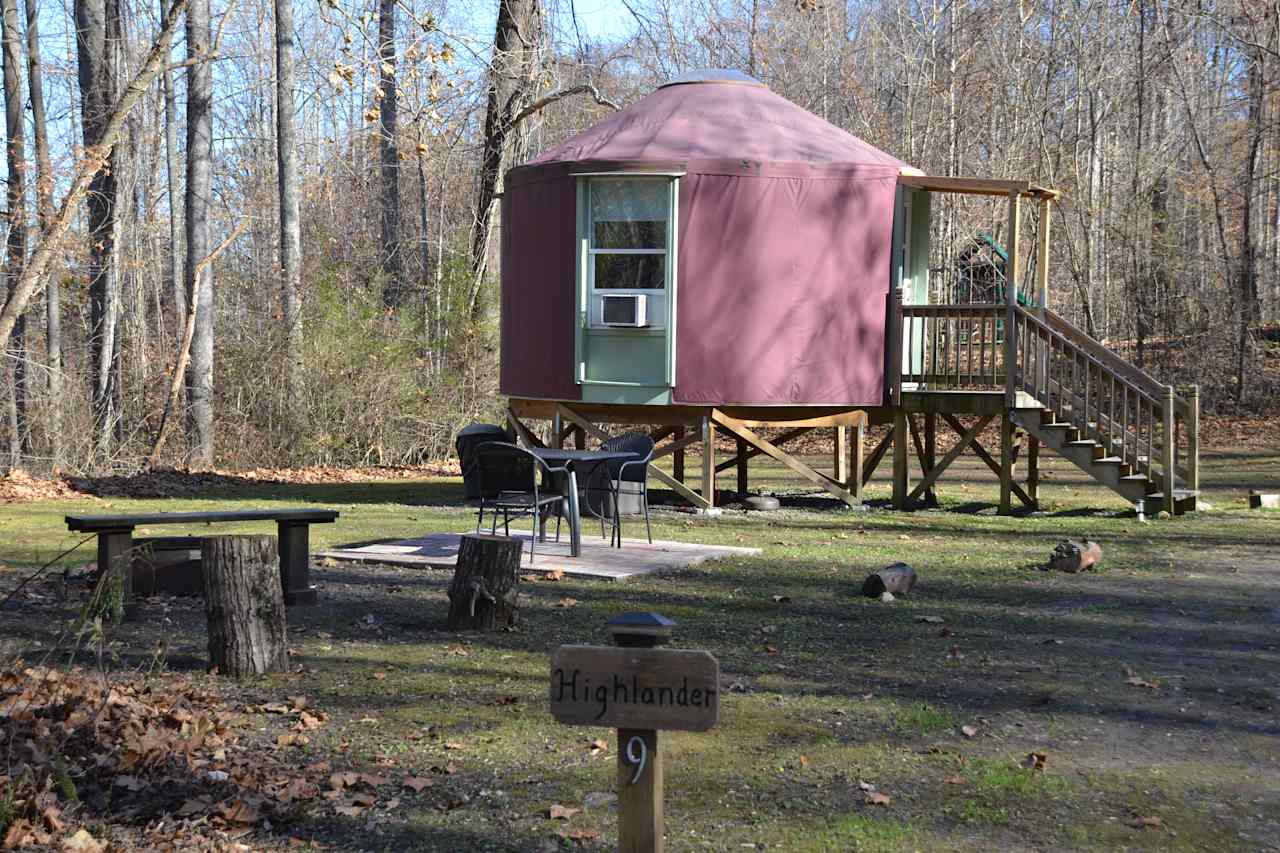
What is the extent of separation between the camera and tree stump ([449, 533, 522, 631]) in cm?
685

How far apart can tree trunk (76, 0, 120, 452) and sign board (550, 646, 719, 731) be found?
50.5ft

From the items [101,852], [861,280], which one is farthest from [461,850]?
[861,280]

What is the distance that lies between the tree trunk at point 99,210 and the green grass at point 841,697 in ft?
26.6

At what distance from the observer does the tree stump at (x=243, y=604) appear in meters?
5.66

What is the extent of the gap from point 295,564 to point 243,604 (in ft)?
5.92

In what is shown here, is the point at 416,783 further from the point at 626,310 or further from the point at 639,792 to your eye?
the point at 626,310

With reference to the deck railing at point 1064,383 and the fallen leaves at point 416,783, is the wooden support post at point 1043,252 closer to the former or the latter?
the deck railing at point 1064,383

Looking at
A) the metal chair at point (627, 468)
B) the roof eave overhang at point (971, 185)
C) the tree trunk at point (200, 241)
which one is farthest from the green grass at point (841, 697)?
the tree trunk at point (200, 241)

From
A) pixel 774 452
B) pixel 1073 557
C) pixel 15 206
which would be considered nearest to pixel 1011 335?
pixel 774 452

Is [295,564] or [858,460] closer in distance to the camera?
[295,564]

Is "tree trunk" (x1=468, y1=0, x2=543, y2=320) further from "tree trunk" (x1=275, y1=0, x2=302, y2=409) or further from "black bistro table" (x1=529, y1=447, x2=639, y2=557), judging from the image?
"black bistro table" (x1=529, y1=447, x2=639, y2=557)

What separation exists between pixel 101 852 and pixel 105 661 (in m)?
2.27

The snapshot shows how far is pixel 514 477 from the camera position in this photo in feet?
28.7

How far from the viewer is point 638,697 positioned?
10.4 ft
